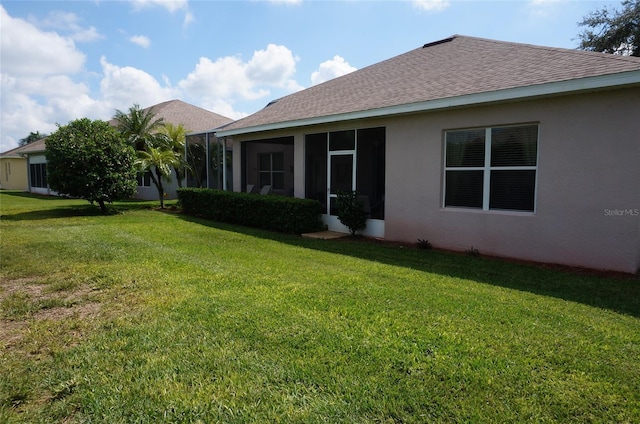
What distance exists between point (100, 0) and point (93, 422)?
11.6m

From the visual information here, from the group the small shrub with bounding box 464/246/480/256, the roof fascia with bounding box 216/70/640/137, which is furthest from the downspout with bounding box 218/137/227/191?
the small shrub with bounding box 464/246/480/256

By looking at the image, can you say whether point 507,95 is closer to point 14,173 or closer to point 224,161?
point 224,161

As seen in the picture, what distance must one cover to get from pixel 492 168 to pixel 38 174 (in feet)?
111

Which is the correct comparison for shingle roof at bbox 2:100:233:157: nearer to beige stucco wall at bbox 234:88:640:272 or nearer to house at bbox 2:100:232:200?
house at bbox 2:100:232:200

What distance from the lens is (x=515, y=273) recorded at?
6434 millimetres

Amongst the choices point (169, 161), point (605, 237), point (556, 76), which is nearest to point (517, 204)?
point (605, 237)

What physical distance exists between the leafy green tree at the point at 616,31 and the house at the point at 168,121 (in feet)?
78.5

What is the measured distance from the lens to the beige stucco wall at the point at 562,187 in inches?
251

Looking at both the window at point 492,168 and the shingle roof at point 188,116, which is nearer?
the window at point 492,168

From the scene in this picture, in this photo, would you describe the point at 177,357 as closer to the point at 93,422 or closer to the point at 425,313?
the point at 93,422

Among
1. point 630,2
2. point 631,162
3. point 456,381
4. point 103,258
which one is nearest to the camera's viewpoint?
point 456,381

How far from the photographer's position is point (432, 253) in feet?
26.5

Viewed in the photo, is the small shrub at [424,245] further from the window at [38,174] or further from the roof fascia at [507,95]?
the window at [38,174]

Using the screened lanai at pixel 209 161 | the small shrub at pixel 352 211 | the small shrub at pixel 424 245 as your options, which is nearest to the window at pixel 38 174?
the screened lanai at pixel 209 161
